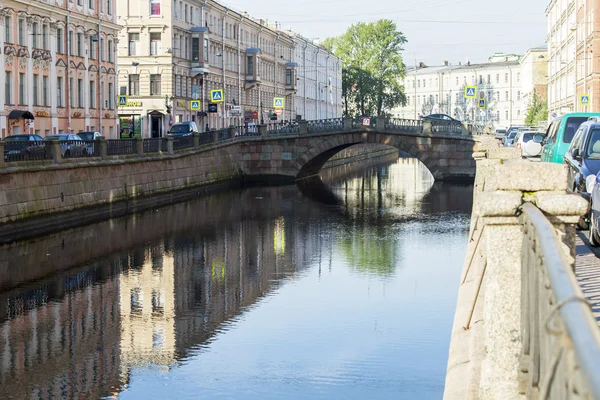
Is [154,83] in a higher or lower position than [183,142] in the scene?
higher

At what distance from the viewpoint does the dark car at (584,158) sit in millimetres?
17422

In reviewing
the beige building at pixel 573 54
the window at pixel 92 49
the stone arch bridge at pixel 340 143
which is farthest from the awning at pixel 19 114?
the beige building at pixel 573 54

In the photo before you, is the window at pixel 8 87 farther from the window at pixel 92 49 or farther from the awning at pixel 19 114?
the window at pixel 92 49

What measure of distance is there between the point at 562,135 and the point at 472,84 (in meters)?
138

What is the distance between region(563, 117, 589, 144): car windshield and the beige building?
3532 centimetres

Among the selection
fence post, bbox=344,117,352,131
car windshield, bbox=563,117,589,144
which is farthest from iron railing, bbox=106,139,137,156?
fence post, bbox=344,117,352,131

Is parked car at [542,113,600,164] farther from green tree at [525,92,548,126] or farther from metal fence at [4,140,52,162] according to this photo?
green tree at [525,92,548,126]

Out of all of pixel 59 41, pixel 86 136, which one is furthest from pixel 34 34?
pixel 86 136

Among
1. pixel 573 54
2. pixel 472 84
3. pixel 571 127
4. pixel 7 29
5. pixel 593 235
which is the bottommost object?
pixel 593 235

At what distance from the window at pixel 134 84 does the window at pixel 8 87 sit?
2375 centimetres

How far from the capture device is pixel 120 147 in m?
39.4

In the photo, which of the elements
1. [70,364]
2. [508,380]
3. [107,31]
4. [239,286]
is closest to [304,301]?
[239,286]

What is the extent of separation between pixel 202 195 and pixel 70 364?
32832mm

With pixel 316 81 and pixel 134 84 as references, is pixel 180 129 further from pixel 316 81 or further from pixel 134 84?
pixel 316 81
